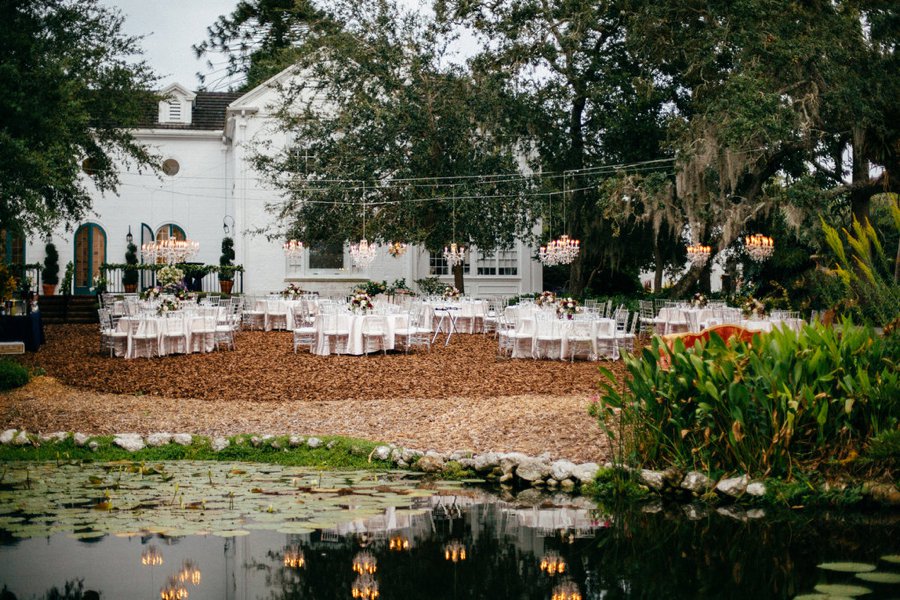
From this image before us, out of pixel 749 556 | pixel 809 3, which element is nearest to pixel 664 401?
pixel 749 556

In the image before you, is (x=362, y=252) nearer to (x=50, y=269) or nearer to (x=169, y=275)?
(x=169, y=275)

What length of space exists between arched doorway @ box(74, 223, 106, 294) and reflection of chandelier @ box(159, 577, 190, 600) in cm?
2741

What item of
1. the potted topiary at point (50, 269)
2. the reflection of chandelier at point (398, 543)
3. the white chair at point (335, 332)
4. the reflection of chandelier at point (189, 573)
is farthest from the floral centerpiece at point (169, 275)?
the reflection of chandelier at point (189, 573)

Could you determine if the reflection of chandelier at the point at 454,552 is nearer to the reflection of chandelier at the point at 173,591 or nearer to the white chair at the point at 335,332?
the reflection of chandelier at the point at 173,591

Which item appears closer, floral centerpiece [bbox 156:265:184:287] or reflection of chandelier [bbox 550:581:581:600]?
reflection of chandelier [bbox 550:581:581:600]

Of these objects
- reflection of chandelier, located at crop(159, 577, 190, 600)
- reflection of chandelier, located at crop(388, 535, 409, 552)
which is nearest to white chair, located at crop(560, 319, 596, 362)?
reflection of chandelier, located at crop(388, 535, 409, 552)

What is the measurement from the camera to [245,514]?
19.3ft

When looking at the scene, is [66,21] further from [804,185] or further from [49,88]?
[804,185]

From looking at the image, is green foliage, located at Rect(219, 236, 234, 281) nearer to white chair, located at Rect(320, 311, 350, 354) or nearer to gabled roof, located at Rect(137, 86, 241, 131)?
gabled roof, located at Rect(137, 86, 241, 131)

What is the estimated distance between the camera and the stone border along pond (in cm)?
643

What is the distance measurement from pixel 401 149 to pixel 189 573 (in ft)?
68.2

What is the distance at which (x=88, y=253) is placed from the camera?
99.0ft

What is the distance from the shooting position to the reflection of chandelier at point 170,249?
24.7m

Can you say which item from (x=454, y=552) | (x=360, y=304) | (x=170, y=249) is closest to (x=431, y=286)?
(x=170, y=249)
